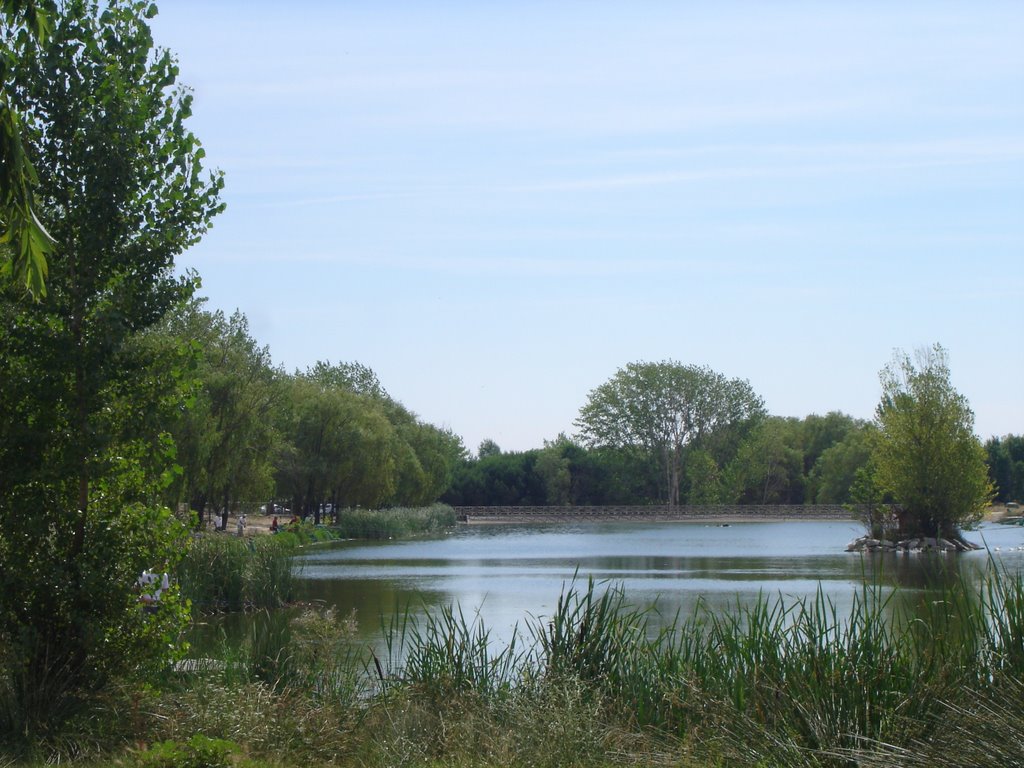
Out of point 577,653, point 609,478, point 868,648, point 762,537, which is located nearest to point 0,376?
point 577,653

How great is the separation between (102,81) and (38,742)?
4358mm

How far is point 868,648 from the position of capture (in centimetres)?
662

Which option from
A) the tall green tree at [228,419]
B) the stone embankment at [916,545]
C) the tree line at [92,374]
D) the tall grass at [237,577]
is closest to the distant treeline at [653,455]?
the tall green tree at [228,419]

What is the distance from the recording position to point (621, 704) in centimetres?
734

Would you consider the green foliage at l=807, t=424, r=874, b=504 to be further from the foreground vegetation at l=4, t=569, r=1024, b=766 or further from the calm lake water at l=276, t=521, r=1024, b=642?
the foreground vegetation at l=4, t=569, r=1024, b=766

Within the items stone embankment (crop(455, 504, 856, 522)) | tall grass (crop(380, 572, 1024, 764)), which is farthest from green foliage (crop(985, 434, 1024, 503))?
tall grass (crop(380, 572, 1024, 764))

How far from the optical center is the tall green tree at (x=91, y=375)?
7.27m

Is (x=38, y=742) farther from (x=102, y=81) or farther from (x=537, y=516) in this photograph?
(x=537, y=516)

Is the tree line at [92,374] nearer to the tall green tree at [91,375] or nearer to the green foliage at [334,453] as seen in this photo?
the tall green tree at [91,375]

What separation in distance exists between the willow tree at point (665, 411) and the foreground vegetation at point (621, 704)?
8336 centimetres

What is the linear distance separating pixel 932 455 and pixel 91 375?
3458 centimetres

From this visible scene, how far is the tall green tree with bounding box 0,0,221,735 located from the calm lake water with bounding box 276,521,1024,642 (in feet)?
10.9

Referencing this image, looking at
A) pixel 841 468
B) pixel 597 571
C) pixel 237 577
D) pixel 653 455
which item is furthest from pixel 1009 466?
pixel 237 577

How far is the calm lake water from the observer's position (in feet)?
62.2
